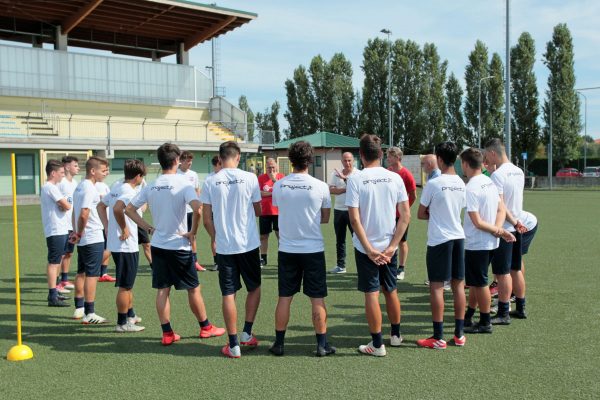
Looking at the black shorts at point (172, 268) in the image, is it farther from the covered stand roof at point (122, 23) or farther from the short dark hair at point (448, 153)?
the covered stand roof at point (122, 23)

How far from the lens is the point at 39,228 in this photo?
16.6 metres

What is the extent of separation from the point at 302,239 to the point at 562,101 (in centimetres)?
5114

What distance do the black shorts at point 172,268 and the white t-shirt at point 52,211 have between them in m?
2.49

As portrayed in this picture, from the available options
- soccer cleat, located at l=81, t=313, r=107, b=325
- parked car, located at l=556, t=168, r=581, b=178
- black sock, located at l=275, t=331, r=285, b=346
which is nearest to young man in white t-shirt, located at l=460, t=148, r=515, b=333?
black sock, located at l=275, t=331, r=285, b=346

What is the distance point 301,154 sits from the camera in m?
5.04

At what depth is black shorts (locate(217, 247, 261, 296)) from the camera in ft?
17.0

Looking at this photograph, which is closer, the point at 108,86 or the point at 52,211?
the point at 52,211

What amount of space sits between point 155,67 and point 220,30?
Answer: 5.19 metres

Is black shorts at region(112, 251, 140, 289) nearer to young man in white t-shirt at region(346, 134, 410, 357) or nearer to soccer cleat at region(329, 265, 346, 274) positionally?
young man in white t-shirt at region(346, 134, 410, 357)

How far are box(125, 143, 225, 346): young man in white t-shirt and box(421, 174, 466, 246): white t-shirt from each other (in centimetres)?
221

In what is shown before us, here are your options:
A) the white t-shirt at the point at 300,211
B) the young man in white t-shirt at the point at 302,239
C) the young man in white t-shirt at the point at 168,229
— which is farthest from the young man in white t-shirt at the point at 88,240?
the white t-shirt at the point at 300,211

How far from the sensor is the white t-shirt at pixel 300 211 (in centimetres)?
498

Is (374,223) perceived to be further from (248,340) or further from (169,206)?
(169,206)

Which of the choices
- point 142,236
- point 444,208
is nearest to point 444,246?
point 444,208
